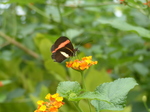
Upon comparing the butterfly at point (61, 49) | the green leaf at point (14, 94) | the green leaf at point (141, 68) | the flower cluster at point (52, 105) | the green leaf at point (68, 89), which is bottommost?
the flower cluster at point (52, 105)

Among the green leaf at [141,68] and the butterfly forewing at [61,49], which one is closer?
the butterfly forewing at [61,49]

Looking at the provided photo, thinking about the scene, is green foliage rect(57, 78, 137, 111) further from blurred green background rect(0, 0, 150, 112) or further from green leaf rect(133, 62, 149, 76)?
green leaf rect(133, 62, 149, 76)

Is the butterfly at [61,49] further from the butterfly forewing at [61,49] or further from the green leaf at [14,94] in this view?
the green leaf at [14,94]

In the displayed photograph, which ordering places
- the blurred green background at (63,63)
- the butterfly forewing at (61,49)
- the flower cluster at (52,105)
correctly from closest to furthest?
1. the flower cluster at (52,105)
2. the butterfly forewing at (61,49)
3. the blurred green background at (63,63)

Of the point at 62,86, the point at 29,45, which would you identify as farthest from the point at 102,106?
the point at 29,45

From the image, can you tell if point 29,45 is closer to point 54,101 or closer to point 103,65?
point 103,65

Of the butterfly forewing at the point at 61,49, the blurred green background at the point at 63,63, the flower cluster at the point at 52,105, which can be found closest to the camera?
the flower cluster at the point at 52,105

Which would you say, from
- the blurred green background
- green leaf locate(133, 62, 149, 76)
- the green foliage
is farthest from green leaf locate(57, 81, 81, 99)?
green leaf locate(133, 62, 149, 76)

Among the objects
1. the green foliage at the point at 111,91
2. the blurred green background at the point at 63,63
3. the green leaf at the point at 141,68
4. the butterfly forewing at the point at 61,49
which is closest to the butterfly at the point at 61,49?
the butterfly forewing at the point at 61,49
